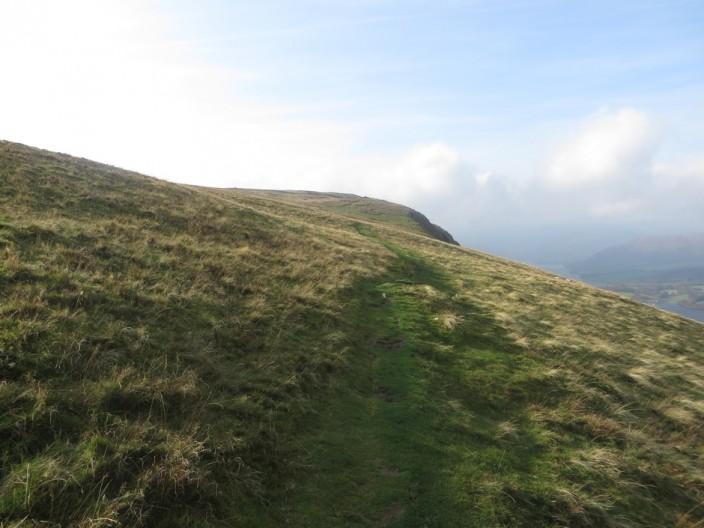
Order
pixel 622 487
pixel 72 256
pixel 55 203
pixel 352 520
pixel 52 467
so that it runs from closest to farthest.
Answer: pixel 52 467 < pixel 352 520 < pixel 622 487 < pixel 72 256 < pixel 55 203

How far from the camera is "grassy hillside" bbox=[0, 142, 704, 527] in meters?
6.34

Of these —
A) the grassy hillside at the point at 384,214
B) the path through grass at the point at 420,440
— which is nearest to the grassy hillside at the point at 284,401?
the path through grass at the point at 420,440

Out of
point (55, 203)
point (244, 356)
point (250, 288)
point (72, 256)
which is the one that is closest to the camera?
point (244, 356)

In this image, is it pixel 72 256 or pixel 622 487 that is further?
pixel 72 256

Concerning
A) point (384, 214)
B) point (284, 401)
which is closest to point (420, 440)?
point (284, 401)

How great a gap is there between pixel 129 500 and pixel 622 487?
10327 millimetres

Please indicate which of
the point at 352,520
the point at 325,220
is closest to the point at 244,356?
the point at 352,520

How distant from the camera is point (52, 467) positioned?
5.51 m

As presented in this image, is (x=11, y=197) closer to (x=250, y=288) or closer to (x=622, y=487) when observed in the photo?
(x=250, y=288)

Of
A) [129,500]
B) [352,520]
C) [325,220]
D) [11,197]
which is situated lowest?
[352,520]

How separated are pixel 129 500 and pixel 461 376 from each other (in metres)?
10.7

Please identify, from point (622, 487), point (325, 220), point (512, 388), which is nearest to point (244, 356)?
point (512, 388)

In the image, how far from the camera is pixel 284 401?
9.79m

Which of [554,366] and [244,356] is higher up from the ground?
[554,366]
